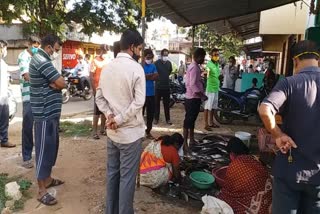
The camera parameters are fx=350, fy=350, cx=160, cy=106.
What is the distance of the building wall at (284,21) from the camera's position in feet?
31.9

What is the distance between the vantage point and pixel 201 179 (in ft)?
15.0

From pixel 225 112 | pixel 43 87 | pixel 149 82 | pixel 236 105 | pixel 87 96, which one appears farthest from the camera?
pixel 87 96

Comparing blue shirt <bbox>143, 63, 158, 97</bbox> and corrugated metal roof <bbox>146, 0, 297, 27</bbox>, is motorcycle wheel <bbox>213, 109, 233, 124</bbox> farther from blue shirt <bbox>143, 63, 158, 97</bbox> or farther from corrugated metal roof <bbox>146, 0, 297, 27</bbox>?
blue shirt <bbox>143, 63, 158, 97</bbox>

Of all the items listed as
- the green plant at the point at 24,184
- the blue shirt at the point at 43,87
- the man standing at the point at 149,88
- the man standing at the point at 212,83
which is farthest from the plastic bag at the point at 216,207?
the man standing at the point at 212,83

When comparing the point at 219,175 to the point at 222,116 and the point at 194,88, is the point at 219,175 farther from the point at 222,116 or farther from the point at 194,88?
the point at 222,116

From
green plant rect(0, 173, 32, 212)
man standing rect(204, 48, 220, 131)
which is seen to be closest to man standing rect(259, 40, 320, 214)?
green plant rect(0, 173, 32, 212)

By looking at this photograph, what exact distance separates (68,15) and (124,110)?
1175 cm

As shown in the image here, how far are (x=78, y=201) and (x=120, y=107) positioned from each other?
1.58 m

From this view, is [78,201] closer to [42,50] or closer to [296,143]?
[42,50]

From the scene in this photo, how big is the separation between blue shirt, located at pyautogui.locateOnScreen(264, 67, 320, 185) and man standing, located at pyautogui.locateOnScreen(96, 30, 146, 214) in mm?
1227

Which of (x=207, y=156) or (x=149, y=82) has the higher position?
(x=149, y=82)

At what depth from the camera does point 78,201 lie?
411 centimetres

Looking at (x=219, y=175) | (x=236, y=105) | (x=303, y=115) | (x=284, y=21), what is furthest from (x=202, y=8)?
(x=303, y=115)

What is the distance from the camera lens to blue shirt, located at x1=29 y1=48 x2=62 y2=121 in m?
3.83
